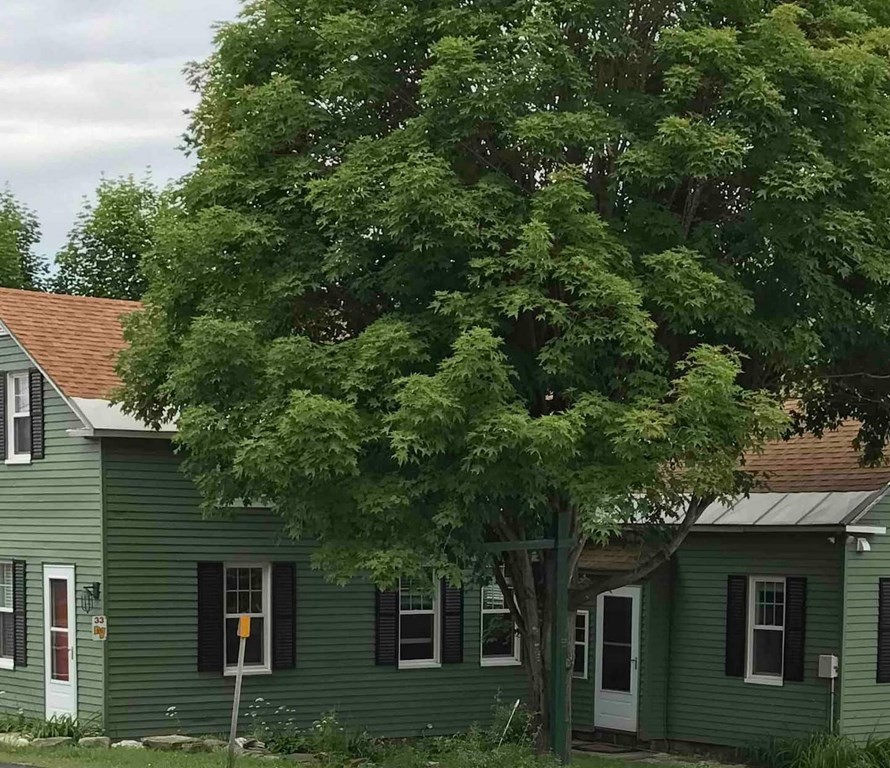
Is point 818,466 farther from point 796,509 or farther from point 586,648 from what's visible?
point 586,648

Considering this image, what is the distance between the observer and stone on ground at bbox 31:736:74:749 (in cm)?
2078

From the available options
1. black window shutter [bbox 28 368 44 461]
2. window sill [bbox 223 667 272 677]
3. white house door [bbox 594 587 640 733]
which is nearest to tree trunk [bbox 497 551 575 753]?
window sill [bbox 223 667 272 677]

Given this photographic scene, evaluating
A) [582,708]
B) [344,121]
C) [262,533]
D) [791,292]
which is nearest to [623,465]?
[791,292]

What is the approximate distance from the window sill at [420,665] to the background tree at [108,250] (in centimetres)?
2348

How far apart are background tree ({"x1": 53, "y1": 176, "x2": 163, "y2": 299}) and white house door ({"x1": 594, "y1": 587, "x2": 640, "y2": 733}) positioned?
2372cm

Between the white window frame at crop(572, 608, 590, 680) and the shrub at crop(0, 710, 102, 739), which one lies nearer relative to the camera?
the shrub at crop(0, 710, 102, 739)

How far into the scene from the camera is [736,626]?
78.1 feet

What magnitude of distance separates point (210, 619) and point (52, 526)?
2.62m

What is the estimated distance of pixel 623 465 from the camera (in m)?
17.0

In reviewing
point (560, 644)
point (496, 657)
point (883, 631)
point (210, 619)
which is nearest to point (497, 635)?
point (496, 657)

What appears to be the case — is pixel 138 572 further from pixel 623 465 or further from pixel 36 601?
pixel 623 465

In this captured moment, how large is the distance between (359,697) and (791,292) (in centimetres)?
963

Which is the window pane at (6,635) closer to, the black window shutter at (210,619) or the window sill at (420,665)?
the black window shutter at (210,619)

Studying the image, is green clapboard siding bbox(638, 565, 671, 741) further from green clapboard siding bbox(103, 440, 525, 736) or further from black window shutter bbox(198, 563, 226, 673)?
black window shutter bbox(198, 563, 226, 673)
